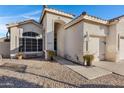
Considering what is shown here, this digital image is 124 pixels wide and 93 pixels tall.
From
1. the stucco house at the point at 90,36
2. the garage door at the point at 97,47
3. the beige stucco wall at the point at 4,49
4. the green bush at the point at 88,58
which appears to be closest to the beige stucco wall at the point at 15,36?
the stucco house at the point at 90,36

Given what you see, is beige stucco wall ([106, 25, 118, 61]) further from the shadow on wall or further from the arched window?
the arched window

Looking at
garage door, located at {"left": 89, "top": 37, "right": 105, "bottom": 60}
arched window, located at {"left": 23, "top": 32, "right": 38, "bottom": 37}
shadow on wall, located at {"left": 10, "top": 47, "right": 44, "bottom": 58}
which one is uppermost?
arched window, located at {"left": 23, "top": 32, "right": 38, "bottom": 37}

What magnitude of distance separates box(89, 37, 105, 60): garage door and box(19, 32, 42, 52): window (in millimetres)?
7278

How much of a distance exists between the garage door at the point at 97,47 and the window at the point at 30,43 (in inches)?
287

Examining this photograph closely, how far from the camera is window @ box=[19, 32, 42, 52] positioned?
1257 centimetres

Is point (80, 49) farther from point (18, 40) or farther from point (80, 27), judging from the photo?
point (18, 40)

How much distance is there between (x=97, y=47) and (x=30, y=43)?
795 cm

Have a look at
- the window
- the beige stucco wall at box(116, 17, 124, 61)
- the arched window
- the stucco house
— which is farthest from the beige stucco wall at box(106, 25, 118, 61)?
the arched window

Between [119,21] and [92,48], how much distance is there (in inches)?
127

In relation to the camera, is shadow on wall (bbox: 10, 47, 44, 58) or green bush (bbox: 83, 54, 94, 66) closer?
green bush (bbox: 83, 54, 94, 66)

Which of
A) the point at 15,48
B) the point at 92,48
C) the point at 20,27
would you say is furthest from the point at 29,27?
the point at 92,48

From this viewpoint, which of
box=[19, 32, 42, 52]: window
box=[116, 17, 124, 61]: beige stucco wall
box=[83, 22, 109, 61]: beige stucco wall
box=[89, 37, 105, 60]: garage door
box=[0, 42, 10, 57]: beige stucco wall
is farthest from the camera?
box=[0, 42, 10, 57]: beige stucco wall

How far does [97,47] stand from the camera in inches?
345

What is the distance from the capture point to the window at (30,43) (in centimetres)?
1257
